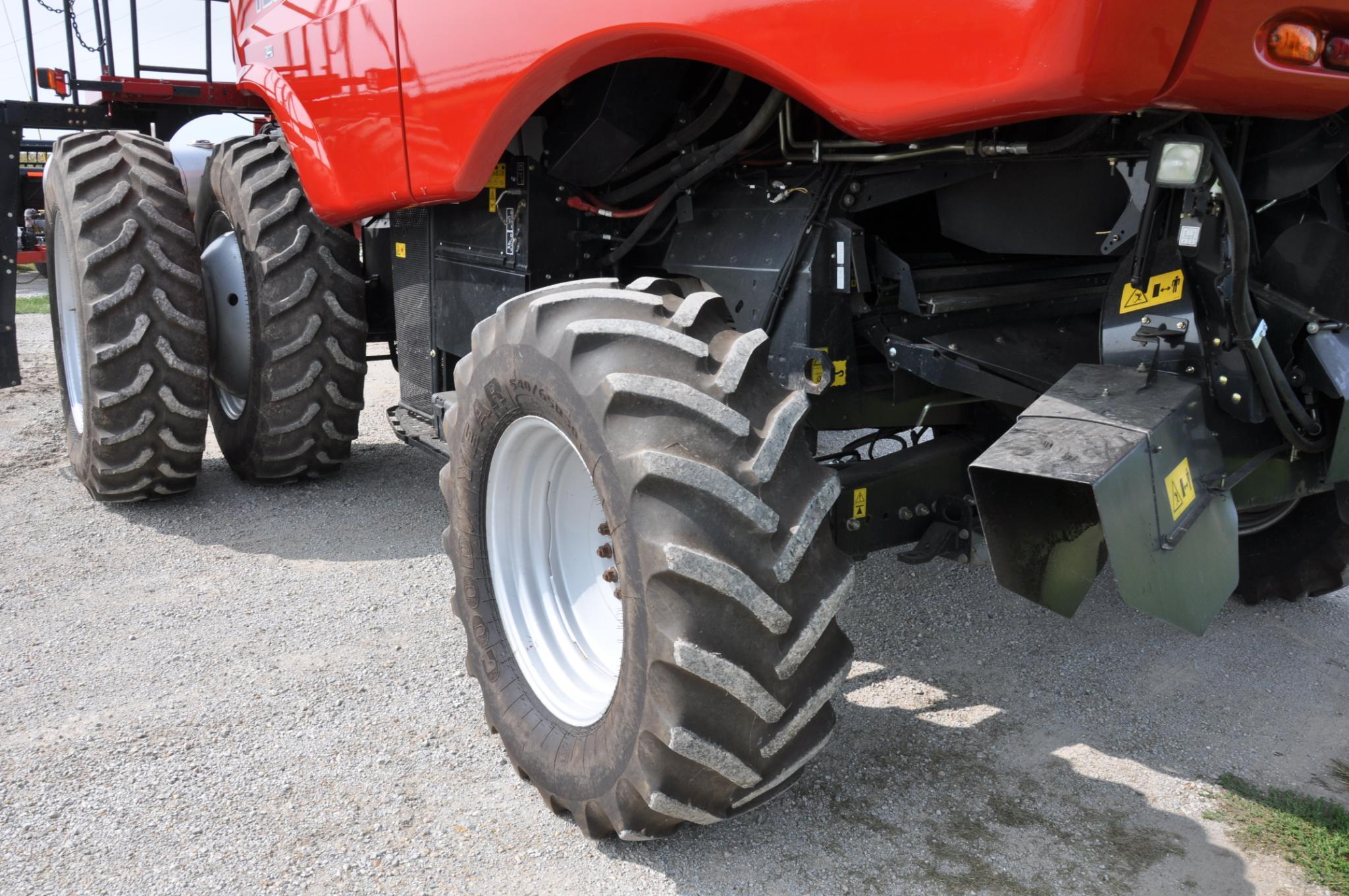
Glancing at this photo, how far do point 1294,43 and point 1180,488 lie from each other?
0.81 metres

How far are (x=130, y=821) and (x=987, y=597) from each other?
270 centimetres

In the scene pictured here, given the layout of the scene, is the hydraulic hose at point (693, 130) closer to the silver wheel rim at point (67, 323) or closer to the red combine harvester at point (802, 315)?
the red combine harvester at point (802, 315)

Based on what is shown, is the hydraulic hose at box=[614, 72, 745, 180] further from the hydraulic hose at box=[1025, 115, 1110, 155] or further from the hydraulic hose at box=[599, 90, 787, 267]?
the hydraulic hose at box=[1025, 115, 1110, 155]

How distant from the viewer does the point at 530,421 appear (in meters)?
2.57

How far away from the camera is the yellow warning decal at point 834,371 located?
2.58m

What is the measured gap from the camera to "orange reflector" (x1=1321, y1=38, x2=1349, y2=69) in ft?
6.41

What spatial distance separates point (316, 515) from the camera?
4.81 meters

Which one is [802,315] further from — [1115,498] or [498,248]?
[498,248]

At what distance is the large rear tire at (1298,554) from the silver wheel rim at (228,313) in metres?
3.78

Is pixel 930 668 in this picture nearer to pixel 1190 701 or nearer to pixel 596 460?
pixel 1190 701

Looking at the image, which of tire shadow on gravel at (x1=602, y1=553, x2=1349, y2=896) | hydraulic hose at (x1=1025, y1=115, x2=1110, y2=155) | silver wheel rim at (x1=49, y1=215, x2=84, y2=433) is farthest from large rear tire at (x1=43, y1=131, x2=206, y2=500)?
hydraulic hose at (x1=1025, y1=115, x2=1110, y2=155)

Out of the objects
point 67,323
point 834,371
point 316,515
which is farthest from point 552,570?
point 67,323

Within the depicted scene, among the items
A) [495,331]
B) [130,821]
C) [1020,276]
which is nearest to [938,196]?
[1020,276]

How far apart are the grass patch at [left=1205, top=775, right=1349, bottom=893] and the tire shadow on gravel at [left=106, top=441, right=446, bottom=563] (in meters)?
2.83
